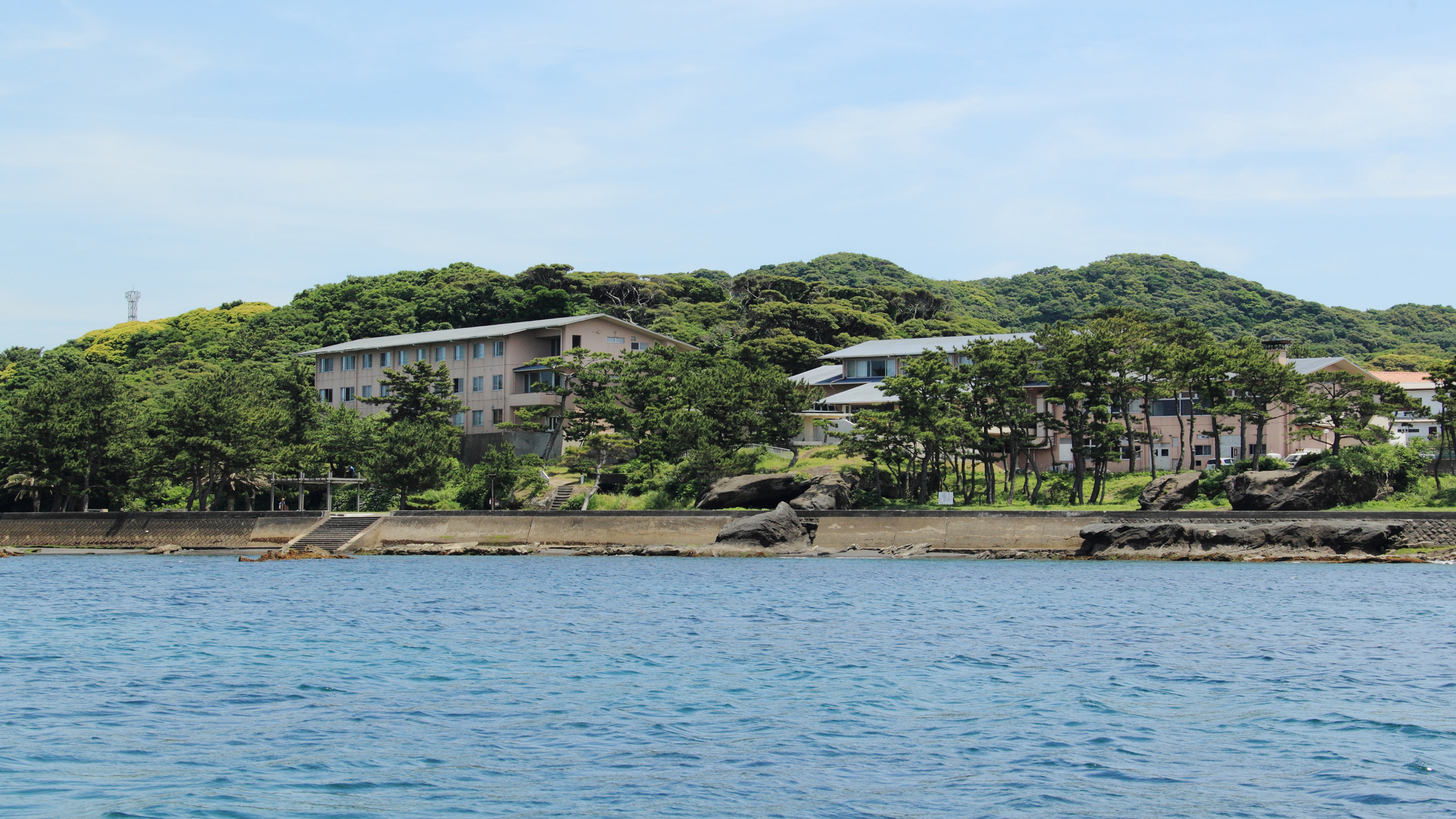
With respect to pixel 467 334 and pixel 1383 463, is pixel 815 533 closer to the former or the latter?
pixel 1383 463

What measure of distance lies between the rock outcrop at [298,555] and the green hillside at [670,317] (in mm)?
31538

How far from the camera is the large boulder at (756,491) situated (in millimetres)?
56781

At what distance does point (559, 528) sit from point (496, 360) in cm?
2377

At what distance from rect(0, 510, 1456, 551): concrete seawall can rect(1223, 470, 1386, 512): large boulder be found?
4.97 metres

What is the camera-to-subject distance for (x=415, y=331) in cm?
9869

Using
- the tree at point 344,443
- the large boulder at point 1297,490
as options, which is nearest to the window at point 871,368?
the large boulder at point 1297,490

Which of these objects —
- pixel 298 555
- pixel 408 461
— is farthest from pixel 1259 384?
pixel 298 555

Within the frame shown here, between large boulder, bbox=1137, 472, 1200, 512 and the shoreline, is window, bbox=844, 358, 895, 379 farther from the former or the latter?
the shoreline

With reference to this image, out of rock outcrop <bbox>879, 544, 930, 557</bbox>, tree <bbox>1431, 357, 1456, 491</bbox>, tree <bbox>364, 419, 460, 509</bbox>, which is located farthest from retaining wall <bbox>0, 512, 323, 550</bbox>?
tree <bbox>1431, 357, 1456, 491</bbox>

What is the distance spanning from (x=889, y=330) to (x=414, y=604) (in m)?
72.1

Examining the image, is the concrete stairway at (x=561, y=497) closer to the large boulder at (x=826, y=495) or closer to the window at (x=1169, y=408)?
the large boulder at (x=826, y=495)

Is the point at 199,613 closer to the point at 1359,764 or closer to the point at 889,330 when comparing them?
the point at 1359,764

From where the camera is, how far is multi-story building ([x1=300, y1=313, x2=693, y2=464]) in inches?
2916

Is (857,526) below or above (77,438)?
below
